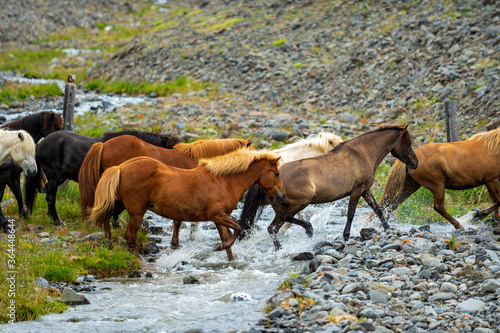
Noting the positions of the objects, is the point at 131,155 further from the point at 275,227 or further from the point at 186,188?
the point at 275,227

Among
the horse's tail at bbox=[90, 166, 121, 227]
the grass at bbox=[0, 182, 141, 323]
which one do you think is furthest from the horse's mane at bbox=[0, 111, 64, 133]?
the horse's tail at bbox=[90, 166, 121, 227]

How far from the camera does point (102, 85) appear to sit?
2609 cm

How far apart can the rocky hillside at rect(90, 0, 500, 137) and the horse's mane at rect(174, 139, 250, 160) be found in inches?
258

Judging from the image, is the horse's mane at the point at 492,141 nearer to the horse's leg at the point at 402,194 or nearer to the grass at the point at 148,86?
the horse's leg at the point at 402,194

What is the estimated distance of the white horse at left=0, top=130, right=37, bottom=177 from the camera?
990 centimetres

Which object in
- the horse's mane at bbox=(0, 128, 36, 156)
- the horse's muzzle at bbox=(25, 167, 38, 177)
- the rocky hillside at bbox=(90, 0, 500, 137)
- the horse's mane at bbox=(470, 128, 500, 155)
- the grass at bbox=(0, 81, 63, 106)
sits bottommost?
the horse's muzzle at bbox=(25, 167, 38, 177)

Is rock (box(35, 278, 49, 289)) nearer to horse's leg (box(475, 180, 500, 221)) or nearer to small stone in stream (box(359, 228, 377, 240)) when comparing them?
small stone in stream (box(359, 228, 377, 240))

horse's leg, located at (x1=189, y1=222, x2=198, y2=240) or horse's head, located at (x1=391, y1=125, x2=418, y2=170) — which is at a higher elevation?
horse's head, located at (x1=391, y1=125, x2=418, y2=170)

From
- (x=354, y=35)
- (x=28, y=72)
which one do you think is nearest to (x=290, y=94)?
(x=354, y=35)

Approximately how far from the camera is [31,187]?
10.6 metres

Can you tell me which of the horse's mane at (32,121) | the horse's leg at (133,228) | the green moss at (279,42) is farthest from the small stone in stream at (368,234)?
the green moss at (279,42)

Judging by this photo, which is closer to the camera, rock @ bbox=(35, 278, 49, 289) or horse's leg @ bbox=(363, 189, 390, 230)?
rock @ bbox=(35, 278, 49, 289)

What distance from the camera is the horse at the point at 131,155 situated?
9234 mm

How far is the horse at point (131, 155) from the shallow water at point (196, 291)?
1.34 metres
